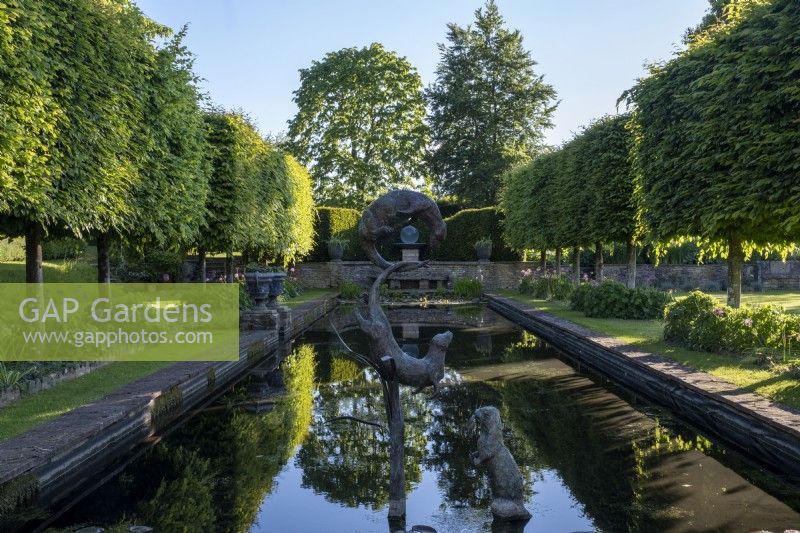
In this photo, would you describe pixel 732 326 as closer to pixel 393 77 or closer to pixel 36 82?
pixel 36 82

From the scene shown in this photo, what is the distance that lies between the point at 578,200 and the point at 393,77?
22.5 meters

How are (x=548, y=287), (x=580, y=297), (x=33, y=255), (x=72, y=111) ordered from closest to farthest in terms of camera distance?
(x=72, y=111) → (x=33, y=255) → (x=580, y=297) → (x=548, y=287)

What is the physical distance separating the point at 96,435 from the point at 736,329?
28.2 feet

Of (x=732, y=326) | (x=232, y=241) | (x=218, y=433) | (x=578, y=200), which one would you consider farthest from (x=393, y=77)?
(x=218, y=433)

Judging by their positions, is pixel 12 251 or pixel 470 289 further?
pixel 470 289

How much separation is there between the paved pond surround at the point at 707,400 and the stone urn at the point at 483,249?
19.3 meters

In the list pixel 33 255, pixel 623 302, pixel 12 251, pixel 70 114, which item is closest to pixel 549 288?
pixel 623 302

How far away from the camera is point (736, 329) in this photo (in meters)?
9.97

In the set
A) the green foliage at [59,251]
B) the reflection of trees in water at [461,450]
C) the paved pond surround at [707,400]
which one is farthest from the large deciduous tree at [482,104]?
the reflection of trees in water at [461,450]

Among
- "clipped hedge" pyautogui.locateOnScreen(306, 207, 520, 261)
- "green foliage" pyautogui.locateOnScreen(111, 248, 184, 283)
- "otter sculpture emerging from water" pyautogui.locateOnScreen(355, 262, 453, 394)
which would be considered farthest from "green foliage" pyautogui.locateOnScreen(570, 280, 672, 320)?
"clipped hedge" pyautogui.locateOnScreen(306, 207, 520, 261)

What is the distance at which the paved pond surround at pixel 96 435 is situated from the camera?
191 inches

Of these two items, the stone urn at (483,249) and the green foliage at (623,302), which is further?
the stone urn at (483,249)

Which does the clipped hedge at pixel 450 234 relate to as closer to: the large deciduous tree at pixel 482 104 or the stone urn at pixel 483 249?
the stone urn at pixel 483 249

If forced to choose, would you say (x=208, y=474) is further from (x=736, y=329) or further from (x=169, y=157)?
(x=736, y=329)
